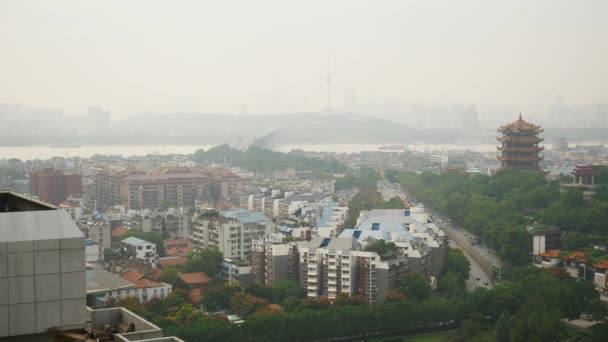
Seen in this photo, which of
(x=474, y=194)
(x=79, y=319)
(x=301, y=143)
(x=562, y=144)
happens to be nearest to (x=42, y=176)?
(x=474, y=194)

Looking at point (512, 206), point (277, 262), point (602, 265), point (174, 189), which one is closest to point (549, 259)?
point (602, 265)

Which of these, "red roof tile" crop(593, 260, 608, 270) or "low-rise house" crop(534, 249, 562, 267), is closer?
"red roof tile" crop(593, 260, 608, 270)

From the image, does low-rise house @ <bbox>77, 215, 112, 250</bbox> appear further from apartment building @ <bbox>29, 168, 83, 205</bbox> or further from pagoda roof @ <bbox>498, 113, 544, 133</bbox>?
pagoda roof @ <bbox>498, 113, 544, 133</bbox>

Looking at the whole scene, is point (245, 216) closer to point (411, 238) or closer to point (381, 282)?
point (411, 238)

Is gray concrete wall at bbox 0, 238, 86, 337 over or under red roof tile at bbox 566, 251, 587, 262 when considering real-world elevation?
over

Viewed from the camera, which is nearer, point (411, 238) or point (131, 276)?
point (131, 276)

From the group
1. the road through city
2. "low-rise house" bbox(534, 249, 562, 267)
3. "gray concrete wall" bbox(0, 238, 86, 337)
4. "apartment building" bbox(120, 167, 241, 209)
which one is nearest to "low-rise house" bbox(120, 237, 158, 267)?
the road through city
